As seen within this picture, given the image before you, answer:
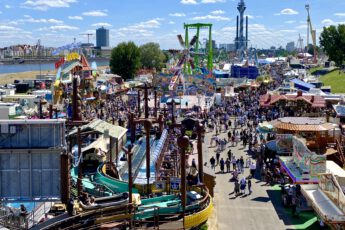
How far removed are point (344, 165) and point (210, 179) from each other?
760 centimetres

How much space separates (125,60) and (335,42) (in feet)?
146

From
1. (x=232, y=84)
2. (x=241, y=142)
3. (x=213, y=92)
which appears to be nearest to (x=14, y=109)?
(x=241, y=142)

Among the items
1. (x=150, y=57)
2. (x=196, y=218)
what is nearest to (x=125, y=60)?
(x=150, y=57)

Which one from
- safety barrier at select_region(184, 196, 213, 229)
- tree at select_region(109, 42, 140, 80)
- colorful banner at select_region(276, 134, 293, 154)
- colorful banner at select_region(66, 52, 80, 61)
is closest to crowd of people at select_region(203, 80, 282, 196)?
colorful banner at select_region(276, 134, 293, 154)

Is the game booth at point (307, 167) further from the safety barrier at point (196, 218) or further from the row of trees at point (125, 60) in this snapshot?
the row of trees at point (125, 60)

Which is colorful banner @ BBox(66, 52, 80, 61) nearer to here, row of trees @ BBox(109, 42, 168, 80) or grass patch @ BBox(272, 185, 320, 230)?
row of trees @ BBox(109, 42, 168, 80)

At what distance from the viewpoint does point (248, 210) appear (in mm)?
20891

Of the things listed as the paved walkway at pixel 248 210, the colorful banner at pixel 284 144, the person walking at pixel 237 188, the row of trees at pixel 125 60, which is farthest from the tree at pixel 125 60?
the person walking at pixel 237 188

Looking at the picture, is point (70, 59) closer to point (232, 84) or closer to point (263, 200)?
point (232, 84)

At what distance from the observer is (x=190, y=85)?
2190 inches

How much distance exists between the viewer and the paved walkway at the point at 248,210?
19141 millimetres

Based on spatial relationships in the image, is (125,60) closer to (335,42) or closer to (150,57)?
(150,57)

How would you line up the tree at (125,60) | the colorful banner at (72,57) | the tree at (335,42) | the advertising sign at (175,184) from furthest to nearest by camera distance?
1. the tree at (335,42)
2. the tree at (125,60)
3. the colorful banner at (72,57)
4. the advertising sign at (175,184)

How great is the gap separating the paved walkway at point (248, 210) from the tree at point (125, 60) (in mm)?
72908
